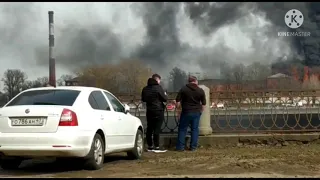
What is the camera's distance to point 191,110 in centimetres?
1112

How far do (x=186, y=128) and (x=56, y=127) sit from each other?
4.62 m

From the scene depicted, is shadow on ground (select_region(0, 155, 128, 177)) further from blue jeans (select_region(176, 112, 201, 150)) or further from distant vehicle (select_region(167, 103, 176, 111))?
distant vehicle (select_region(167, 103, 176, 111))

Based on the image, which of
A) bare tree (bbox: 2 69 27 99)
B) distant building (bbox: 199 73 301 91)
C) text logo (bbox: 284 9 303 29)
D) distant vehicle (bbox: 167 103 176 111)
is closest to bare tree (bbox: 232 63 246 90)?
distant building (bbox: 199 73 301 91)

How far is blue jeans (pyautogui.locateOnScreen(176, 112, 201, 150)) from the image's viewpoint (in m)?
11.1

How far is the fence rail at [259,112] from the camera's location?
488 inches

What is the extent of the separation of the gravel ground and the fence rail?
152 cm

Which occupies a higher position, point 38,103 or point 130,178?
point 38,103

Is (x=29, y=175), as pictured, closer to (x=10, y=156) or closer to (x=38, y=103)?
(x=10, y=156)

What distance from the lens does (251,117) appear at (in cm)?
1257

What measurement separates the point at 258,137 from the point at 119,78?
8.07 m

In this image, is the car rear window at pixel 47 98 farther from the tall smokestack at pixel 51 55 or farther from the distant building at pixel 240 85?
the distant building at pixel 240 85

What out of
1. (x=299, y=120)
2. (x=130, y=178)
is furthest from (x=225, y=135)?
(x=130, y=178)

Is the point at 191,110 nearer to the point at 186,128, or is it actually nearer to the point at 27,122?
the point at 186,128
